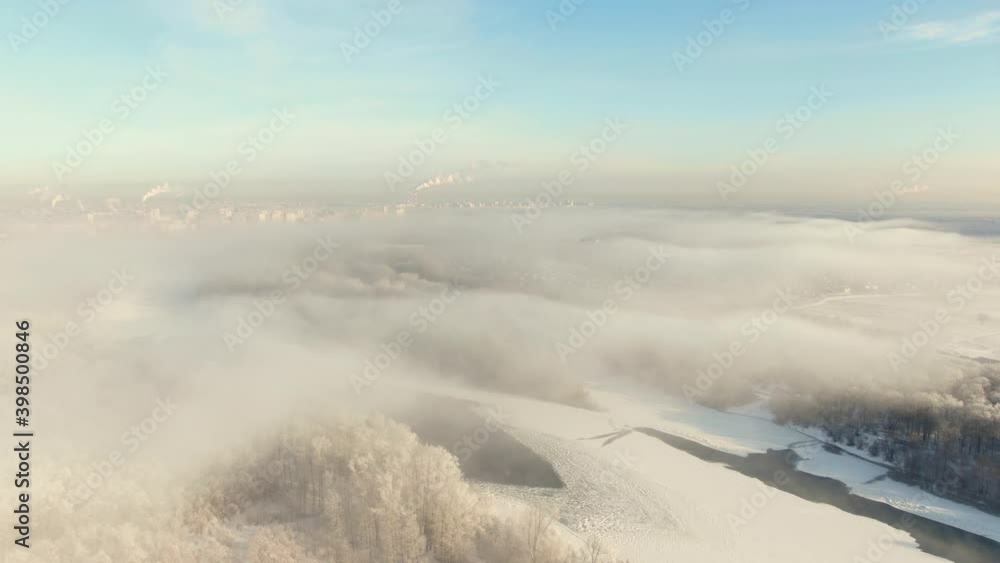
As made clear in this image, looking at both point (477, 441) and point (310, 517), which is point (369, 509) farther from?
point (477, 441)

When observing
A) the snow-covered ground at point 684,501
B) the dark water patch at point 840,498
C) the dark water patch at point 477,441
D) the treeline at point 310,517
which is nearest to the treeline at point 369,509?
the treeline at point 310,517

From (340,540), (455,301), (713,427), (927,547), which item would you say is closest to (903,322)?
(713,427)

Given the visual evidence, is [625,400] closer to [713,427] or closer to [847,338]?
[713,427]

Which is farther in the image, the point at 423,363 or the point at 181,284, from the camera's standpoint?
the point at 181,284

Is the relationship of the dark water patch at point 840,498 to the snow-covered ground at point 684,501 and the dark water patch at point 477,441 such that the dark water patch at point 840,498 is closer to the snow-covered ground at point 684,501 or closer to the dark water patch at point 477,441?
the snow-covered ground at point 684,501

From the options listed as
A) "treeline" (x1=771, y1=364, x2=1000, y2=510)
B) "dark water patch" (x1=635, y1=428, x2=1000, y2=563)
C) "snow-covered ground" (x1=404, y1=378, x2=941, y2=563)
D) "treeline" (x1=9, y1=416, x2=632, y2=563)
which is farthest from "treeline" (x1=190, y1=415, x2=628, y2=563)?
"treeline" (x1=771, y1=364, x2=1000, y2=510)

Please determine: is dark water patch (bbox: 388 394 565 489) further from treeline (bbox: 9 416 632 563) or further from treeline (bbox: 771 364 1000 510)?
treeline (bbox: 771 364 1000 510)
